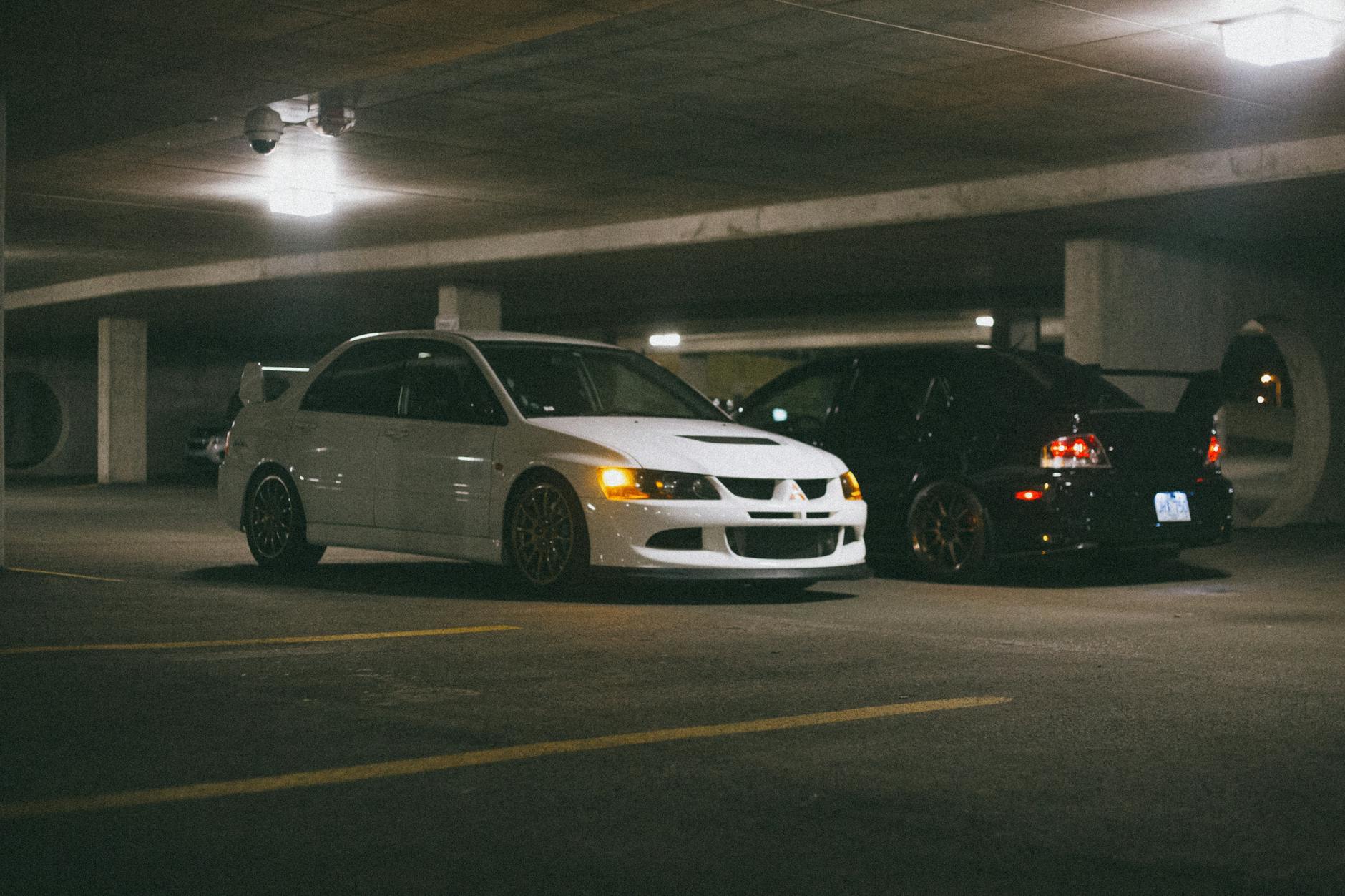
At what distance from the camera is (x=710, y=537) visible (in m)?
9.55

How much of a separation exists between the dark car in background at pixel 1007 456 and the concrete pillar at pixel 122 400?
23.5 meters

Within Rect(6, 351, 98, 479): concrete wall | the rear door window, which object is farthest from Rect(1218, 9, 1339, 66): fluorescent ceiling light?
Rect(6, 351, 98, 479): concrete wall

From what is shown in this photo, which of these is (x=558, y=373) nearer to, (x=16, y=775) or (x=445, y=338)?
(x=445, y=338)

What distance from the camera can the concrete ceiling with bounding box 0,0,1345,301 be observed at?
1021 cm

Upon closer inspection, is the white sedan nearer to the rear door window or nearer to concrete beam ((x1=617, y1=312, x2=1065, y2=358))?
the rear door window

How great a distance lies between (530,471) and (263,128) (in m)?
5.30

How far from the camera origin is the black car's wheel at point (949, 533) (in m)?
11.5

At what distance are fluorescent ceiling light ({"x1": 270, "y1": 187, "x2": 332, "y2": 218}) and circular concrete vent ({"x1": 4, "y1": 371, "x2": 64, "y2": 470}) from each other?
106 feet

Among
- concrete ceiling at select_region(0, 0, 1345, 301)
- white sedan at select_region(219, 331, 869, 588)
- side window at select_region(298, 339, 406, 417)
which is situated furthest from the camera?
side window at select_region(298, 339, 406, 417)

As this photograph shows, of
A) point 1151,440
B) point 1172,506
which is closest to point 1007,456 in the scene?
point 1151,440

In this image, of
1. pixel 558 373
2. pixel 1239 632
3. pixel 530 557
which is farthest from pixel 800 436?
pixel 1239 632

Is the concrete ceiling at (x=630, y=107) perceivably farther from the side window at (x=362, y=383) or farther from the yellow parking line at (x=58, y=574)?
the yellow parking line at (x=58, y=574)

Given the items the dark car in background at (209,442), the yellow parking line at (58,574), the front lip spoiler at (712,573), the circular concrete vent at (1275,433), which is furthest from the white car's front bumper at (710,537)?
the dark car in background at (209,442)

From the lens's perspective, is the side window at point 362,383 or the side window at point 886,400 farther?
the side window at point 886,400
